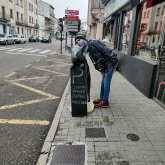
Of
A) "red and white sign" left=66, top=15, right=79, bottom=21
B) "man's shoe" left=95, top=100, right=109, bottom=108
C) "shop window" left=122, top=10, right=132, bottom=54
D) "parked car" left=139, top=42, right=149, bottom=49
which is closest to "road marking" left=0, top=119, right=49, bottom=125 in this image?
"man's shoe" left=95, top=100, right=109, bottom=108

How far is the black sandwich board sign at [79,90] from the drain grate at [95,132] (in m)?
0.64

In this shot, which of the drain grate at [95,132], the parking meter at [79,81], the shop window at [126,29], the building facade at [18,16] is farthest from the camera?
the building facade at [18,16]

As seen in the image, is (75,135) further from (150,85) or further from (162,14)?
(162,14)

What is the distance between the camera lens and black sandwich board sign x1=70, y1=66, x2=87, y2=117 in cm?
417

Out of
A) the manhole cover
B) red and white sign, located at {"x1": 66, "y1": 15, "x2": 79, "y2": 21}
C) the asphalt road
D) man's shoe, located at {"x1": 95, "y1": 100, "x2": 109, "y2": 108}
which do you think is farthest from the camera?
red and white sign, located at {"x1": 66, "y1": 15, "x2": 79, "y2": 21}

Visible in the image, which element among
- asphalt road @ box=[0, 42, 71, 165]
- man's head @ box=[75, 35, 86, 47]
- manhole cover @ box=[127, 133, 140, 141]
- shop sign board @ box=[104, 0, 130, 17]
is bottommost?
asphalt road @ box=[0, 42, 71, 165]

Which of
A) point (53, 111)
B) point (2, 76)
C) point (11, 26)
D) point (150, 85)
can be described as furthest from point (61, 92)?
point (11, 26)

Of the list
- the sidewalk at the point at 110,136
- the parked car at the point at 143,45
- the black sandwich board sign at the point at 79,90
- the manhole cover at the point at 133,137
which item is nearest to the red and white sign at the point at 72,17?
the parked car at the point at 143,45

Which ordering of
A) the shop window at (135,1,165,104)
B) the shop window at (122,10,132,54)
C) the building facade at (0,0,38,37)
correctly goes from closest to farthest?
the shop window at (135,1,165,104) < the shop window at (122,10,132,54) < the building facade at (0,0,38,37)

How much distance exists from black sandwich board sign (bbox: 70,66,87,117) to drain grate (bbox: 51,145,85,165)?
1.19 metres

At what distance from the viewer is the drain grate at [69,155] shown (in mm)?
3004

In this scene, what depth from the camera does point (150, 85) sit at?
18.7ft

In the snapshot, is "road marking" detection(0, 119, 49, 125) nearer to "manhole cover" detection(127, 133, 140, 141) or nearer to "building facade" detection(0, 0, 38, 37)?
"manhole cover" detection(127, 133, 140, 141)

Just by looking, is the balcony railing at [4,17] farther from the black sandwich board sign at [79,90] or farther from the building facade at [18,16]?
the black sandwich board sign at [79,90]
